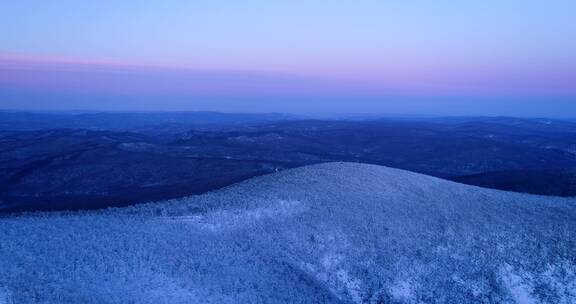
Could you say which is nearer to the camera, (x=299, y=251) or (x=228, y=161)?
(x=299, y=251)

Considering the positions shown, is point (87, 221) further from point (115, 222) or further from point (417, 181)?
point (417, 181)

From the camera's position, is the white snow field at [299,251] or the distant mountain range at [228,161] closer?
the white snow field at [299,251]

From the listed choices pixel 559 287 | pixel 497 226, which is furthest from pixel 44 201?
pixel 559 287

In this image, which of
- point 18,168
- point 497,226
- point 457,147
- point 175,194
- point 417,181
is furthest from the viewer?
point 457,147

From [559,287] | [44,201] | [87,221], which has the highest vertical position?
[87,221]

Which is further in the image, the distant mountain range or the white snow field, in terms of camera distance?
the distant mountain range

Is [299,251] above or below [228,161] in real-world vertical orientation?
above

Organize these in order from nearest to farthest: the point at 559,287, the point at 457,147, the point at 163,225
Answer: the point at 559,287 → the point at 163,225 → the point at 457,147

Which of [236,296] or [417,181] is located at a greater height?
[417,181]
